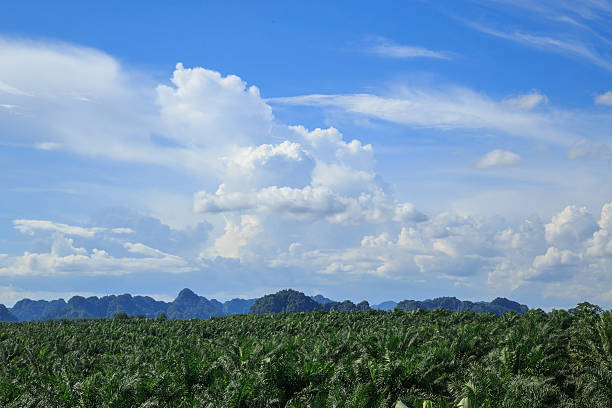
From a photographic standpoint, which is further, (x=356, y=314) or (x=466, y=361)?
(x=356, y=314)

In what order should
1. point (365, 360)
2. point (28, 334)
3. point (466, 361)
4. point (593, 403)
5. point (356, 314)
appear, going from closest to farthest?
point (593, 403) < point (365, 360) < point (466, 361) < point (28, 334) < point (356, 314)

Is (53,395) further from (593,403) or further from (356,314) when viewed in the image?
(356,314)

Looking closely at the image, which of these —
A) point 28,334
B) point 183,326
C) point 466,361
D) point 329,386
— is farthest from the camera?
point 183,326

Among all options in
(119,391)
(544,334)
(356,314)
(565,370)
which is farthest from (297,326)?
(119,391)

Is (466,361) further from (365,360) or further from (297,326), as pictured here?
(297,326)

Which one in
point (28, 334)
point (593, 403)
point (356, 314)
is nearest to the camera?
point (593, 403)

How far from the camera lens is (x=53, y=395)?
15.6m

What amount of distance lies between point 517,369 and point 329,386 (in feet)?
23.8

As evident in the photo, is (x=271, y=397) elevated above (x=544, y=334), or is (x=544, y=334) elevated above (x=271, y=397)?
(x=544, y=334)

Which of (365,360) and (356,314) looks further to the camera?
(356,314)

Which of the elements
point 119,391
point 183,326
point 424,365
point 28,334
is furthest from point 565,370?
point 28,334

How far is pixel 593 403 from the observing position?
14.3 metres

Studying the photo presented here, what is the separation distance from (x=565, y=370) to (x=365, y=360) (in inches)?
322

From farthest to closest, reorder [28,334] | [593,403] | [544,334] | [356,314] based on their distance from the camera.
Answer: [356,314] < [28,334] < [544,334] < [593,403]
